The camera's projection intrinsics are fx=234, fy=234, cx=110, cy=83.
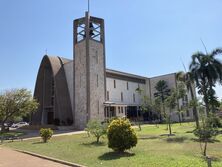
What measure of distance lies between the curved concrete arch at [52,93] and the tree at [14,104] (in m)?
6.32

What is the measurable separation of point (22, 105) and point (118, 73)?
2207cm

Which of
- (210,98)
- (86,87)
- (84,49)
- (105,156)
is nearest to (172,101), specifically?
(210,98)

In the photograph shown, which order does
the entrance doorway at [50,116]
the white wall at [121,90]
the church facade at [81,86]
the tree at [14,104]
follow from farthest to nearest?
the white wall at [121,90] < the entrance doorway at [50,116] < the church facade at [81,86] < the tree at [14,104]

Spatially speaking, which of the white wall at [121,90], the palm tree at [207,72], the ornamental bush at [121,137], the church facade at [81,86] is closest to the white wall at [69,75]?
the church facade at [81,86]

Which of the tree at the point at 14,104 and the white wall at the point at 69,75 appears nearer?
the tree at the point at 14,104

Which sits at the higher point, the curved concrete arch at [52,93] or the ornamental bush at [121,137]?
the curved concrete arch at [52,93]

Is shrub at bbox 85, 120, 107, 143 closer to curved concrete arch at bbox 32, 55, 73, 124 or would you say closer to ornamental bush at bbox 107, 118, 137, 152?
ornamental bush at bbox 107, 118, 137, 152

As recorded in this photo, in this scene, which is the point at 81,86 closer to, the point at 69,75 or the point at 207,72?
the point at 69,75

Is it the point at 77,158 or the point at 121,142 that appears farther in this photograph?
the point at 121,142

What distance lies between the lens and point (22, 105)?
34688 mm

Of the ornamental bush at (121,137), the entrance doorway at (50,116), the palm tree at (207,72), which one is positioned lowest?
the ornamental bush at (121,137)

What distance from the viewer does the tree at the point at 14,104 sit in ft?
109

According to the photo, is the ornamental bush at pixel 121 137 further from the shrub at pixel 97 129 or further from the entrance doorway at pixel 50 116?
the entrance doorway at pixel 50 116

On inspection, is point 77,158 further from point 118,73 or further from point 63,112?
point 118,73
